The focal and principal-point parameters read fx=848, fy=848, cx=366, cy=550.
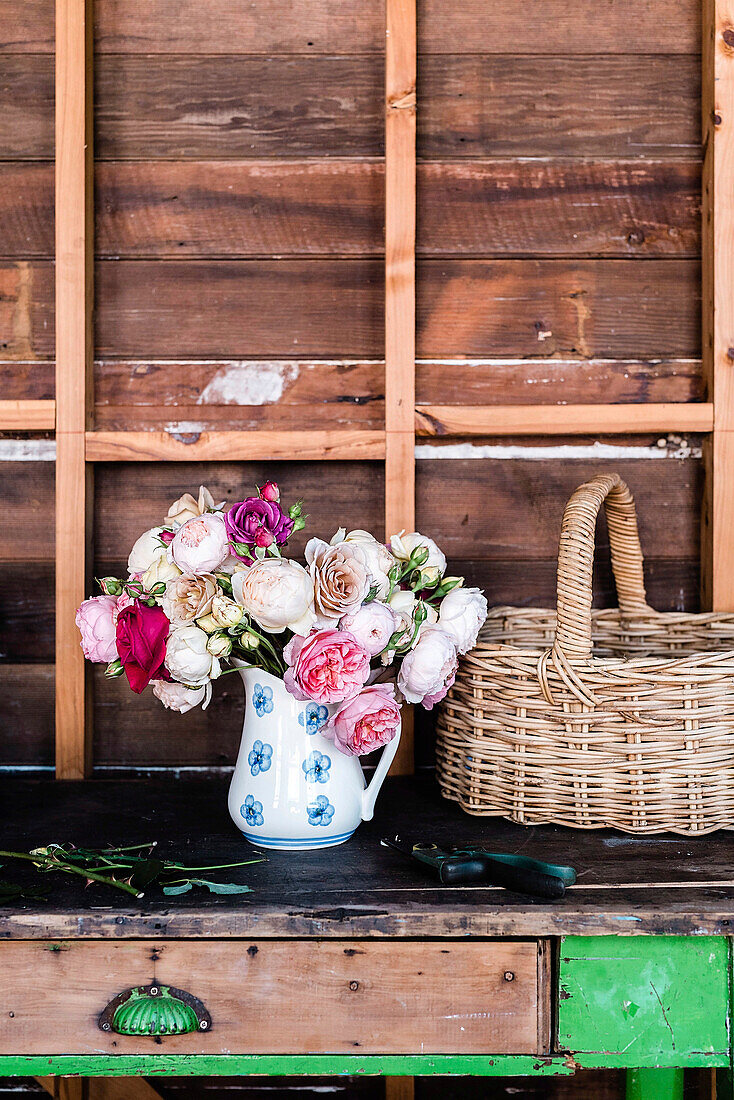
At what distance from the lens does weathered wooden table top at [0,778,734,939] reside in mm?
782

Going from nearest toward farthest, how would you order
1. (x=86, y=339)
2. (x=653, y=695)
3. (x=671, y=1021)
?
(x=671, y=1021) → (x=653, y=695) → (x=86, y=339)

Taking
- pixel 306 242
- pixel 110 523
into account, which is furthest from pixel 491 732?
pixel 306 242

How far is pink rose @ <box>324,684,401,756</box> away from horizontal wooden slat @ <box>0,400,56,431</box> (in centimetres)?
70

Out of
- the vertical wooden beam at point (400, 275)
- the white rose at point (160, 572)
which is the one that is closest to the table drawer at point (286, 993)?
the white rose at point (160, 572)

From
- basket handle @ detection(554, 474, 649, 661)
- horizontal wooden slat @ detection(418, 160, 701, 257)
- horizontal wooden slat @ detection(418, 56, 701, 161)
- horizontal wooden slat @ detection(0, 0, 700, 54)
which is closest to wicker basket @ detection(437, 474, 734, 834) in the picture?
basket handle @ detection(554, 474, 649, 661)

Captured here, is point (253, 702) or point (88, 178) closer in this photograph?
point (253, 702)

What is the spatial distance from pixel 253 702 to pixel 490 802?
315mm

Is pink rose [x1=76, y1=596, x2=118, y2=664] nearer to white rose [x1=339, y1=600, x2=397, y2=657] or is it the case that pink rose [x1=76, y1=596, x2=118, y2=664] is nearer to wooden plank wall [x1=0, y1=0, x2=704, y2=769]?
white rose [x1=339, y1=600, x2=397, y2=657]

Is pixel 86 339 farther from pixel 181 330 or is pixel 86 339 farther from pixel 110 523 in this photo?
pixel 110 523

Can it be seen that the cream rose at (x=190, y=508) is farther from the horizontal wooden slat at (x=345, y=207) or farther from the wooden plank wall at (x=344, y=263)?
the horizontal wooden slat at (x=345, y=207)

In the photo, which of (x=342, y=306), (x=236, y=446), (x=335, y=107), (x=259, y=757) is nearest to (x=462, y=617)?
(x=259, y=757)

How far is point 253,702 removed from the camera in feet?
3.13

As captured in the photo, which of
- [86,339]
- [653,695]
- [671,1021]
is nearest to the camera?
[671,1021]

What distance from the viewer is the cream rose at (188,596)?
885mm
